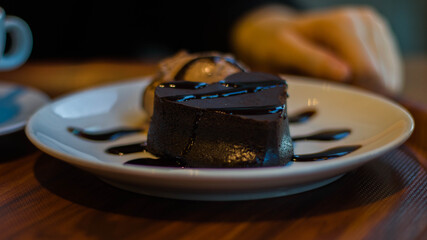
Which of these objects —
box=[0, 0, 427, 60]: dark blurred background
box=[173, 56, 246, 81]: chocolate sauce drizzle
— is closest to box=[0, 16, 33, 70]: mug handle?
box=[173, 56, 246, 81]: chocolate sauce drizzle

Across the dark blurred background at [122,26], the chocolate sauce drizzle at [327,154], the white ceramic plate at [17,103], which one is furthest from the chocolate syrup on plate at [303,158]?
the dark blurred background at [122,26]

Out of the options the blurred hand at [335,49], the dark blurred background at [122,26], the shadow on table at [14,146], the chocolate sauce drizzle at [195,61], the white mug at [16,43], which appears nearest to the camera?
the shadow on table at [14,146]

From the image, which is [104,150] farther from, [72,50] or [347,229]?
[72,50]

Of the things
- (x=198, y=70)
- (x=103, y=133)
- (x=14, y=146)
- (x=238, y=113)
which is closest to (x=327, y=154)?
(x=238, y=113)

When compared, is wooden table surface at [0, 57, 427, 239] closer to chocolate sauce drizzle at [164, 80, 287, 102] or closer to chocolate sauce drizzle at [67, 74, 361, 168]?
chocolate sauce drizzle at [67, 74, 361, 168]

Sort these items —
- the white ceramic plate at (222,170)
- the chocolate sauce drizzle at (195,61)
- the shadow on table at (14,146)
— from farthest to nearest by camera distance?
the chocolate sauce drizzle at (195,61)
the shadow on table at (14,146)
the white ceramic plate at (222,170)

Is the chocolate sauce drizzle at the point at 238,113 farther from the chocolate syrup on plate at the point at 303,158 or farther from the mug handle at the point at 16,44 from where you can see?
the mug handle at the point at 16,44

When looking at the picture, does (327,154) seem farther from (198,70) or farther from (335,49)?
(335,49)
